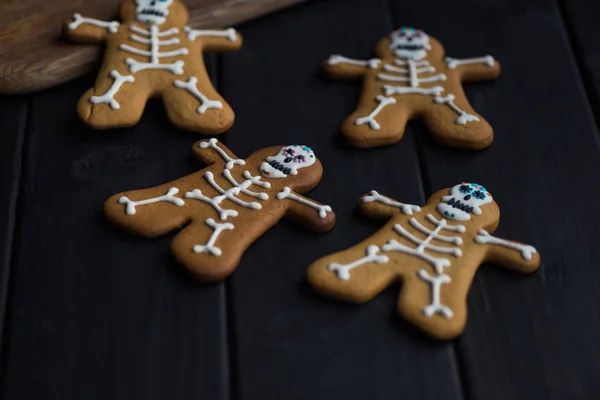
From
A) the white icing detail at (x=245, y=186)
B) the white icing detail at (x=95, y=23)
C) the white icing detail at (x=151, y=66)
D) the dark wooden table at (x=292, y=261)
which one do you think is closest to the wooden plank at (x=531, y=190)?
the dark wooden table at (x=292, y=261)

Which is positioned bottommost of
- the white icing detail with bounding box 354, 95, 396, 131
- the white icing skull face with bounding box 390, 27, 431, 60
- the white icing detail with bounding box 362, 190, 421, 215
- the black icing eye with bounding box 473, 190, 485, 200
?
the white icing detail with bounding box 362, 190, 421, 215

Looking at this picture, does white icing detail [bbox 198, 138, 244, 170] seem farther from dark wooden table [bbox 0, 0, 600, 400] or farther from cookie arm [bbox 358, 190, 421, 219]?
cookie arm [bbox 358, 190, 421, 219]

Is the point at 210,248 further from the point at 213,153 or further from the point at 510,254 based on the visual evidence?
the point at 510,254

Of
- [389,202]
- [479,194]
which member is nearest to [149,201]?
[389,202]

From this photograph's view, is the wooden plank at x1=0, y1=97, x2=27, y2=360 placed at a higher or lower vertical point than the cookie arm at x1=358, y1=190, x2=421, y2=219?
lower

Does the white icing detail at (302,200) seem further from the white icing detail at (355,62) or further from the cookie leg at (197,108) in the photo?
the white icing detail at (355,62)

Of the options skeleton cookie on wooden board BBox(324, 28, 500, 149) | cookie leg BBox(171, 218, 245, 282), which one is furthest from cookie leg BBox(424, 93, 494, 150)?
cookie leg BBox(171, 218, 245, 282)
